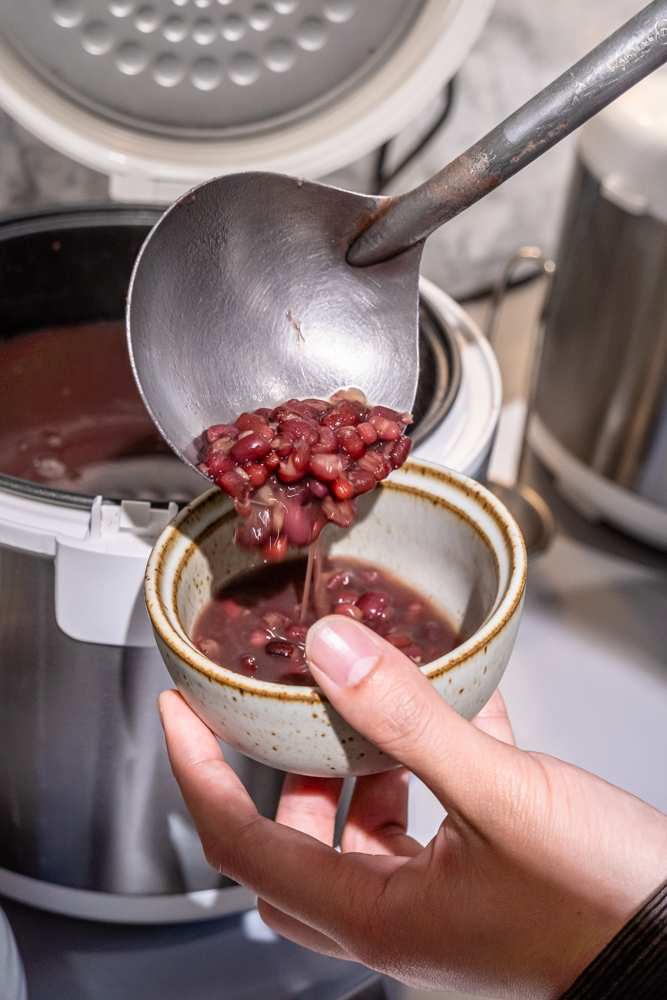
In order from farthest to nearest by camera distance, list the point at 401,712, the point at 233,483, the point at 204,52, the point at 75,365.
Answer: the point at 75,365
the point at 204,52
the point at 233,483
the point at 401,712

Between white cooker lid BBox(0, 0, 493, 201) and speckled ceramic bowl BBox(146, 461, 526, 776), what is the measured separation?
1.26ft

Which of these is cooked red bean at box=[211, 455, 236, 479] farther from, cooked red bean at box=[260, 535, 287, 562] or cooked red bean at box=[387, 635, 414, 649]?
cooked red bean at box=[387, 635, 414, 649]

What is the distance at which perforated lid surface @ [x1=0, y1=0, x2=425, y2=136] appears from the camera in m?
0.84

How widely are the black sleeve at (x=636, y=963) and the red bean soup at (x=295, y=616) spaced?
196mm

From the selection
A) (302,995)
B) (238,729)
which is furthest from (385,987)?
(238,729)

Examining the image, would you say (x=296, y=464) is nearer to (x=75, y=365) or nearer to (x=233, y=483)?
(x=233, y=483)

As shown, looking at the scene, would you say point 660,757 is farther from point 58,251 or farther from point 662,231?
point 58,251

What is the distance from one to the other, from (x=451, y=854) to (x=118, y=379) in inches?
26.9

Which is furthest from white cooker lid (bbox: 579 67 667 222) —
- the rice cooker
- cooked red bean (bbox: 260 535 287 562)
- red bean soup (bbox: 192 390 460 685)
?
cooked red bean (bbox: 260 535 287 562)

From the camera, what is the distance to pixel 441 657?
0.53m

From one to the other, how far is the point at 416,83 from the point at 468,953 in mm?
711

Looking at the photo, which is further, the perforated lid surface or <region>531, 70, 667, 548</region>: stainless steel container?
<region>531, 70, 667, 548</region>: stainless steel container

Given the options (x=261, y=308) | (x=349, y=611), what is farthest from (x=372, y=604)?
(x=261, y=308)

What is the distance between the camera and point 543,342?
129 centimetres
